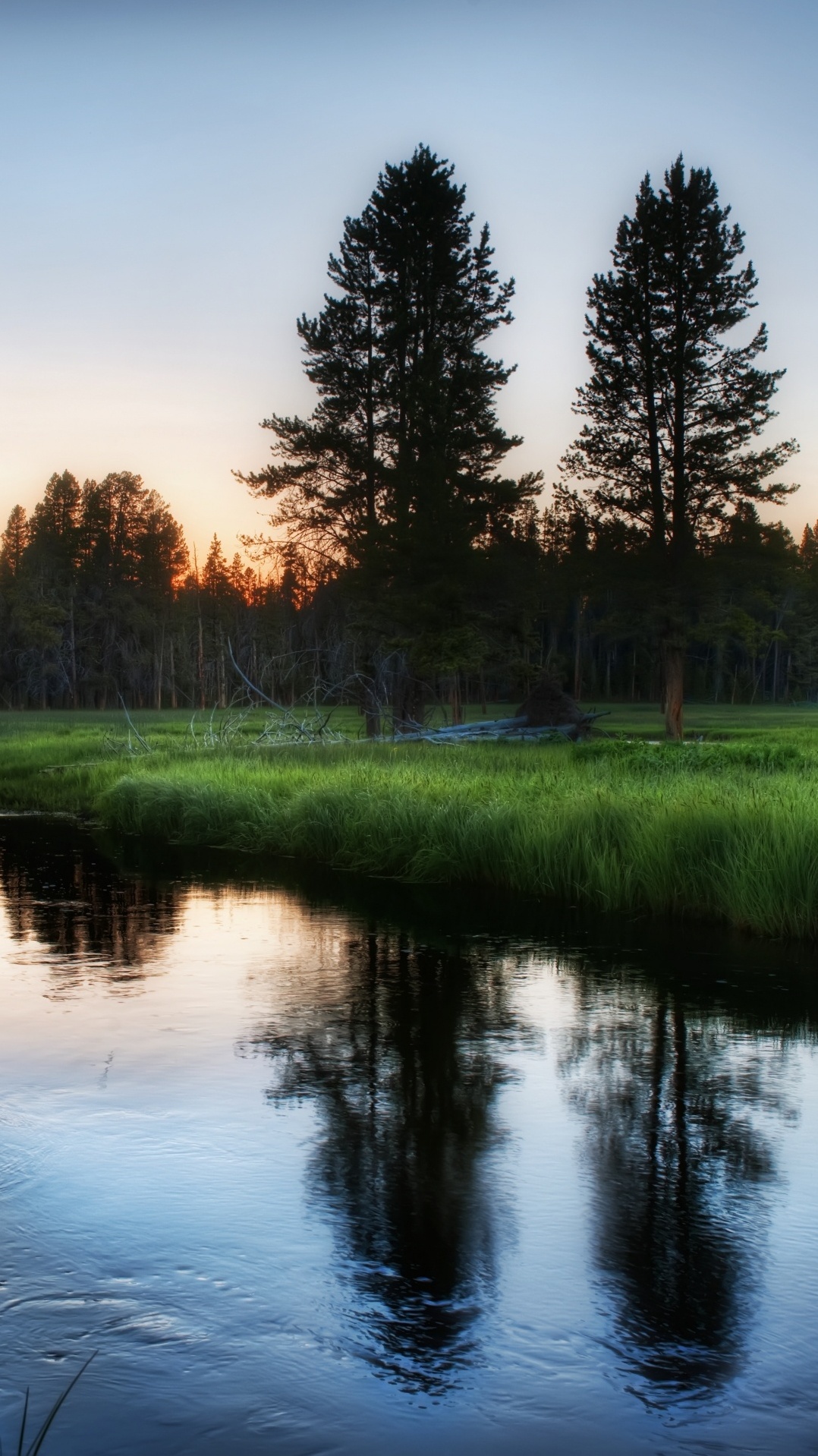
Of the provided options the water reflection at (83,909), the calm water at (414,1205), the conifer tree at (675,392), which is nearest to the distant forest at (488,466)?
the conifer tree at (675,392)

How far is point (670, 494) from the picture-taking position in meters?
36.2

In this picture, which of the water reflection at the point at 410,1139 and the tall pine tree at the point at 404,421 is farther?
the tall pine tree at the point at 404,421

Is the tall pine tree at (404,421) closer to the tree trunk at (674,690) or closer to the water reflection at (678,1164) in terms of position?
the tree trunk at (674,690)

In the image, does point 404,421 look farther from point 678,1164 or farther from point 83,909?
point 678,1164

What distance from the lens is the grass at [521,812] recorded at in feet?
37.5

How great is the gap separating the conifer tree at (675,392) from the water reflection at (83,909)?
863 inches

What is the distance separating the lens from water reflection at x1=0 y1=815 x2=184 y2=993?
33.3 ft

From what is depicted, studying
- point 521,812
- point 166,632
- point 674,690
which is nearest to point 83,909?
point 521,812

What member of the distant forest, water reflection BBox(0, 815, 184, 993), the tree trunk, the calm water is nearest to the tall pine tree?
the distant forest

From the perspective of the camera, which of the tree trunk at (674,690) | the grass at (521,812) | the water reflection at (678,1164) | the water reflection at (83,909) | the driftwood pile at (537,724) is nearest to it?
the water reflection at (678,1164)

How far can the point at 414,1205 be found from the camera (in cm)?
520

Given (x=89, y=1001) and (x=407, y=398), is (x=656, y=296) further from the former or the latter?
(x=89, y=1001)

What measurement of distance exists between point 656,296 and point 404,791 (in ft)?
83.7

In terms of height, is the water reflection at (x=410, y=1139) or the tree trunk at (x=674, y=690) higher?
the tree trunk at (x=674, y=690)
